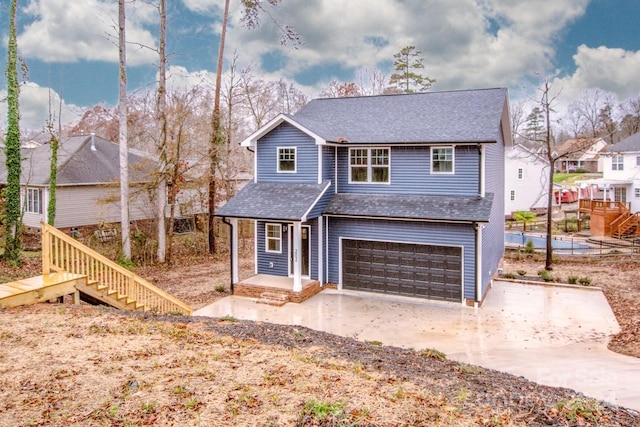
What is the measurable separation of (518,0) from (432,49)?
10724 millimetres

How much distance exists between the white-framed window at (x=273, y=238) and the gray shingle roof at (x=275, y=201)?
1.36 meters

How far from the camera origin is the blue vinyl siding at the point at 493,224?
15.5m

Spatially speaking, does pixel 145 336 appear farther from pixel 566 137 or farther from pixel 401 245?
pixel 566 137

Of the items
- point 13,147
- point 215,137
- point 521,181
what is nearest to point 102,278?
point 13,147

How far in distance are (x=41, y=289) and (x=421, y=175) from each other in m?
11.7

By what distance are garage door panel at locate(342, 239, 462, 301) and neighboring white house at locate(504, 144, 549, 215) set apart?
81.0 ft

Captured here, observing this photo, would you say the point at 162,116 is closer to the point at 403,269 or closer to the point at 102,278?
the point at 102,278

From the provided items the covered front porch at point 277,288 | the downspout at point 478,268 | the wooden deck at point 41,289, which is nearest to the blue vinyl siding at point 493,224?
the downspout at point 478,268

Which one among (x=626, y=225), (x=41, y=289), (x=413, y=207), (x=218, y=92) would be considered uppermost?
(x=218, y=92)

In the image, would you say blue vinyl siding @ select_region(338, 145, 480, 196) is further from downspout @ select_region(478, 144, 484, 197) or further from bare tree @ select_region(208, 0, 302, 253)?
bare tree @ select_region(208, 0, 302, 253)

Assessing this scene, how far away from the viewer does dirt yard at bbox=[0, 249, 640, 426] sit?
16.2 ft

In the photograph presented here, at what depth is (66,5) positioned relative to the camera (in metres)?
23.8

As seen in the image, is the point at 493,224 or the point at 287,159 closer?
the point at 287,159

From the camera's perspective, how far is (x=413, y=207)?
50.1ft
